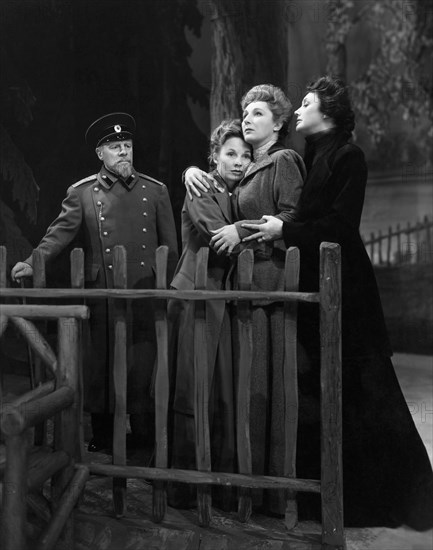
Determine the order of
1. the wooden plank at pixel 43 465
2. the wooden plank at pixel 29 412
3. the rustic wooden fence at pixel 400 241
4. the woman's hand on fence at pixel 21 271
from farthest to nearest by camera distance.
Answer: the rustic wooden fence at pixel 400 241
the woman's hand on fence at pixel 21 271
the wooden plank at pixel 43 465
the wooden plank at pixel 29 412

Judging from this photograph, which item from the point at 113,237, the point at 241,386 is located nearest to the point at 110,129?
the point at 113,237

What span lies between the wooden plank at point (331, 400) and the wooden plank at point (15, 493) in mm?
1103

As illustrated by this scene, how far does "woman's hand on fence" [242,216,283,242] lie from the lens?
2.72m

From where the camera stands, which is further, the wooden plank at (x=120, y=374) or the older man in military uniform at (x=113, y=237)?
the older man in military uniform at (x=113, y=237)

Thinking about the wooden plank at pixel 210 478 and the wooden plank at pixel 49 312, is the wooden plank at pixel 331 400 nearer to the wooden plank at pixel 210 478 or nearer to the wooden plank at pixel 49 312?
the wooden plank at pixel 210 478

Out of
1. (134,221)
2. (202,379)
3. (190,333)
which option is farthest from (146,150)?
(202,379)

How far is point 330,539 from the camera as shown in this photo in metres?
2.62

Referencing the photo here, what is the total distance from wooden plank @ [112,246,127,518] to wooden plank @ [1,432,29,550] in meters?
0.60

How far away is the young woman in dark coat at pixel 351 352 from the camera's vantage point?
2746 millimetres

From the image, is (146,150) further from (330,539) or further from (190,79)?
(330,539)

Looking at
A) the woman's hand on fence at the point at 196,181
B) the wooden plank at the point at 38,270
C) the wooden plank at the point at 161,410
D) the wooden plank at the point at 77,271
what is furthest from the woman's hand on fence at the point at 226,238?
the wooden plank at the point at 38,270

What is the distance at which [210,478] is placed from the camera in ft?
8.87

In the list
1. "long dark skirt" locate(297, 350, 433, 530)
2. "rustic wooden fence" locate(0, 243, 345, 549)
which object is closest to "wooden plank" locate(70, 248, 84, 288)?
"rustic wooden fence" locate(0, 243, 345, 549)

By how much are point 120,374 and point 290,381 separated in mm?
681
